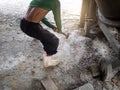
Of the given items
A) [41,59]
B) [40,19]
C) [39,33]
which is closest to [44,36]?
[39,33]

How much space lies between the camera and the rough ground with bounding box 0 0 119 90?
3.05 meters

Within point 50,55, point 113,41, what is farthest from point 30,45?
point 113,41

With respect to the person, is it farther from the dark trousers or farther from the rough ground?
the rough ground

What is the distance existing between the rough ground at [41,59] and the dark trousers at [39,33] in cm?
43

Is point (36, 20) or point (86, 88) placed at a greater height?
point (36, 20)

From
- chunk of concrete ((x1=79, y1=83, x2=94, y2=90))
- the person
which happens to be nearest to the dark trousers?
the person

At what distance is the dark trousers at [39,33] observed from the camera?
277 cm

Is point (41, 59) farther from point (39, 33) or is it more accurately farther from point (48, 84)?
point (39, 33)

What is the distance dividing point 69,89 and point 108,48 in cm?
115

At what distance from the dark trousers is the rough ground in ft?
1.40

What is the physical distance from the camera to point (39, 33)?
2.84 meters

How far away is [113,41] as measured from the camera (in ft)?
9.98

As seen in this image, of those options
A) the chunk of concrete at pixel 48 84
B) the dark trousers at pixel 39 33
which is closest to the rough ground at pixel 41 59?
the chunk of concrete at pixel 48 84

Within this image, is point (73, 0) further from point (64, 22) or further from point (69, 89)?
point (69, 89)
